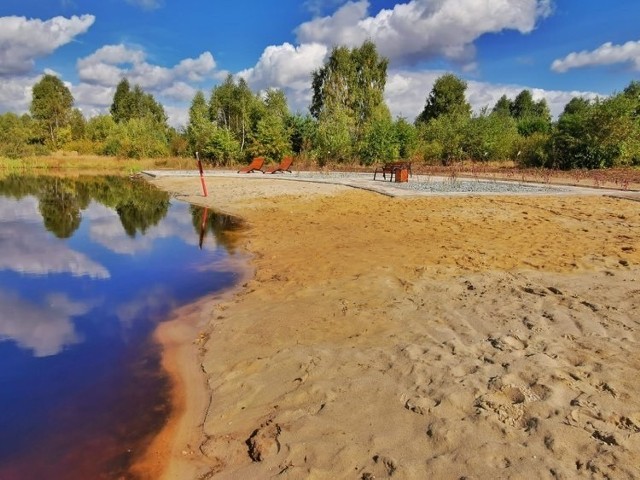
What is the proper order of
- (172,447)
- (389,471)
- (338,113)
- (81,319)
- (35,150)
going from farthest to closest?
(35,150) < (338,113) < (81,319) < (172,447) < (389,471)

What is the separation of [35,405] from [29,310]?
2968mm

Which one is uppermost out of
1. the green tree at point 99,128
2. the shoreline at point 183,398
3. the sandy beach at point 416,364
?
the green tree at point 99,128

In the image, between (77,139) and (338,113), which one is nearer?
(338,113)

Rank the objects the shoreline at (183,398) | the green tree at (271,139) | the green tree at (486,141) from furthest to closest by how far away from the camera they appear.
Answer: the green tree at (271,139) → the green tree at (486,141) → the shoreline at (183,398)

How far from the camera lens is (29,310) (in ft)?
22.2

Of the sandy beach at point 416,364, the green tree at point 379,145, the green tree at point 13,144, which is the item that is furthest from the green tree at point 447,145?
the green tree at point 13,144

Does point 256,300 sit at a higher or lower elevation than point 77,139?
lower

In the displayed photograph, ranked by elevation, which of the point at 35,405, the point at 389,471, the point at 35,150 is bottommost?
the point at 35,405

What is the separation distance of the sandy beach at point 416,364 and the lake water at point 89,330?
40 centimetres

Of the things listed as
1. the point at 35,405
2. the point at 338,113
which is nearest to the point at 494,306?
the point at 35,405

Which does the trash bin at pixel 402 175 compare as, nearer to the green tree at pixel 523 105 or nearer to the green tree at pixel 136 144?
the green tree at pixel 136 144

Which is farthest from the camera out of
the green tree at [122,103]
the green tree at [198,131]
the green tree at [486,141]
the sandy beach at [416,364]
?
the green tree at [122,103]

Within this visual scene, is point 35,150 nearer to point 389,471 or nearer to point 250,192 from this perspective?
point 250,192

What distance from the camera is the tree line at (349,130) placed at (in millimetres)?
26797
